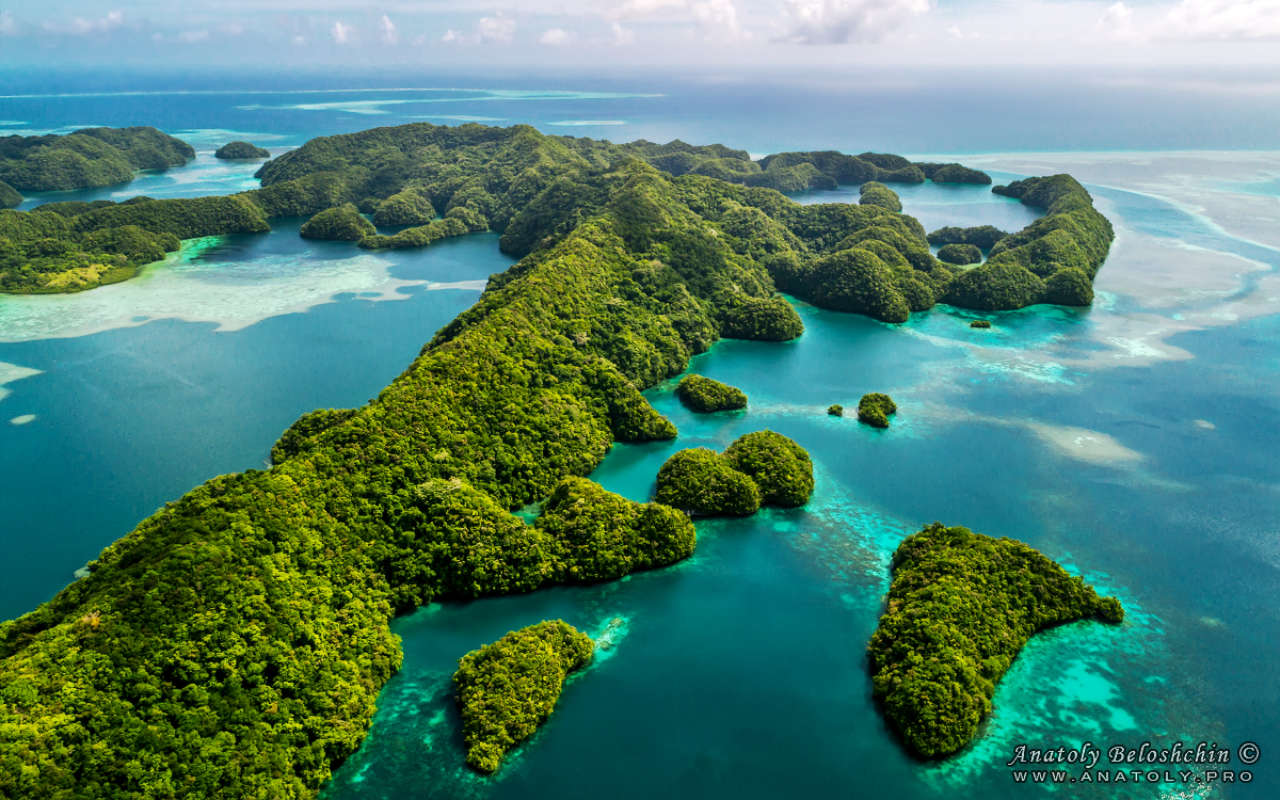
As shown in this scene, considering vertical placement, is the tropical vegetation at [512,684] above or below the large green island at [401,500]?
below

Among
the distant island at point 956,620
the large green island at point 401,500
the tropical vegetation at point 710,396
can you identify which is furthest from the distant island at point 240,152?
the distant island at point 956,620

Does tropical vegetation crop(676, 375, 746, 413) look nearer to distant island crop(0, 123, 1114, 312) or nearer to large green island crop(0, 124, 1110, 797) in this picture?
large green island crop(0, 124, 1110, 797)

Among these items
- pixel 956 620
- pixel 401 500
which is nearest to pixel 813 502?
pixel 956 620

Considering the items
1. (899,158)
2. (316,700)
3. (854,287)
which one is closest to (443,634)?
(316,700)

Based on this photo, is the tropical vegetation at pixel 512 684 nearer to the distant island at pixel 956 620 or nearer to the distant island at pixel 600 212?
the distant island at pixel 956 620

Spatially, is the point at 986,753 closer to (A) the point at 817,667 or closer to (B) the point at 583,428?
(A) the point at 817,667

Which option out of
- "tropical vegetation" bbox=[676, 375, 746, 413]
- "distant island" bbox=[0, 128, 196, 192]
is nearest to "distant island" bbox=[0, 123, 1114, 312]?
"distant island" bbox=[0, 128, 196, 192]
